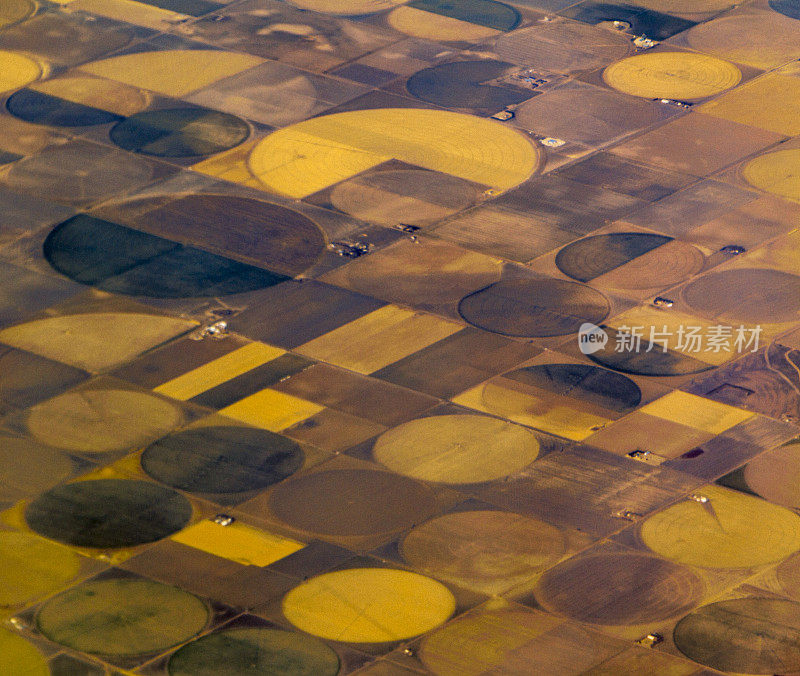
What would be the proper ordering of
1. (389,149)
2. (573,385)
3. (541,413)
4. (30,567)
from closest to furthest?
(30,567), (541,413), (573,385), (389,149)

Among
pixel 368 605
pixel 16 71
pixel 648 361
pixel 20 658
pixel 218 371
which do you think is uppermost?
pixel 16 71

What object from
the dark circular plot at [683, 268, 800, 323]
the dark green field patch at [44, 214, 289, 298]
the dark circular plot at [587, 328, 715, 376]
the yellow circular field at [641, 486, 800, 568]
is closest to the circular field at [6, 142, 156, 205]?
the dark green field patch at [44, 214, 289, 298]

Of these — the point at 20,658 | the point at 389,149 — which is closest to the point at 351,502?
the point at 20,658

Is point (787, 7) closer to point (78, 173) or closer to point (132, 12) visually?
point (132, 12)

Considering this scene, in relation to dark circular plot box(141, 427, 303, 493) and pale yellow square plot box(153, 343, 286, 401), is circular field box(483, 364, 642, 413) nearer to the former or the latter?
dark circular plot box(141, 427, 303, 493)

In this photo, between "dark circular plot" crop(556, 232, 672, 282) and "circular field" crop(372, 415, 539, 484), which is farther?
"dark circular plot" crop(556, 232, 672, 282)
